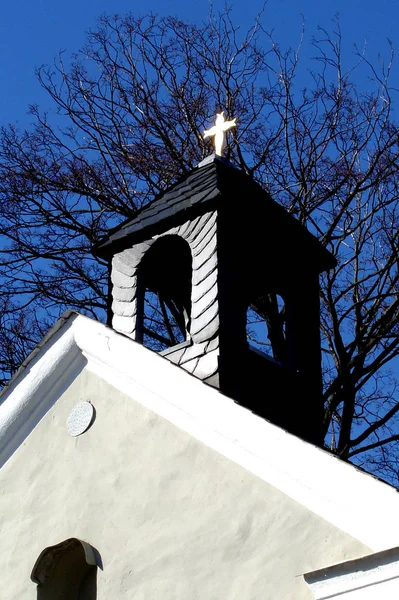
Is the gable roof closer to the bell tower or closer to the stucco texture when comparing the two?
the bell tower

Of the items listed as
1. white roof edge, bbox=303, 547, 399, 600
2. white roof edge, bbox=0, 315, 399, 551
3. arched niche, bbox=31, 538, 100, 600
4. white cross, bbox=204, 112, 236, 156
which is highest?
white cross, bbox=204, 112, 236, 156

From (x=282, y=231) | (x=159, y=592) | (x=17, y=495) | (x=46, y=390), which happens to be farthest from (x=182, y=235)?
(x=159, y=592)

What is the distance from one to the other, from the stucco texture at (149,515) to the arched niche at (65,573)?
0.21ft

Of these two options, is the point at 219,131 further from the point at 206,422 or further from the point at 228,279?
the point at 206,422

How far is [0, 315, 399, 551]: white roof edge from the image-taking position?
610 centimetres

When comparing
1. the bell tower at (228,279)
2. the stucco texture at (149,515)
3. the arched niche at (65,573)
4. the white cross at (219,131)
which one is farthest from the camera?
the white cross at (219,131)

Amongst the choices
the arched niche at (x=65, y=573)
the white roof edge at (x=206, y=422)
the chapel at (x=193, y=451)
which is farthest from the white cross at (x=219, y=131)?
the arched niche at (x=65, y=573)

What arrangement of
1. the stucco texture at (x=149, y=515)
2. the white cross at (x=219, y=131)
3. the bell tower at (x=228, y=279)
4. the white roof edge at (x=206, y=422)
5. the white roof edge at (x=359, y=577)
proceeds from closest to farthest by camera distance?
the white roof edge at (x=359, y=577)
the white roof edge at (x=206, y=422)
the stucco texture at (x=149, y=515)
the bell tower at (x=228, y=279)
the white cross at (x=219, y=131)

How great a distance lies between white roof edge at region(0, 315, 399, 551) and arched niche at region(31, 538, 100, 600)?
0.96 meters

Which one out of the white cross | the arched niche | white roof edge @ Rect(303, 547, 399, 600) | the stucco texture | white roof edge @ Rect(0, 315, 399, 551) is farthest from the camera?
the white cross

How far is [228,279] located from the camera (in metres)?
8.86

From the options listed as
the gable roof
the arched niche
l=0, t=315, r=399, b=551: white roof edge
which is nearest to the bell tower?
the gable roof

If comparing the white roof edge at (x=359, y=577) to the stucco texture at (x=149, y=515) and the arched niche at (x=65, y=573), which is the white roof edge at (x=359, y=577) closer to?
the stucco texture at (x=149, y=515)

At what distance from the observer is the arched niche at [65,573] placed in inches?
286
